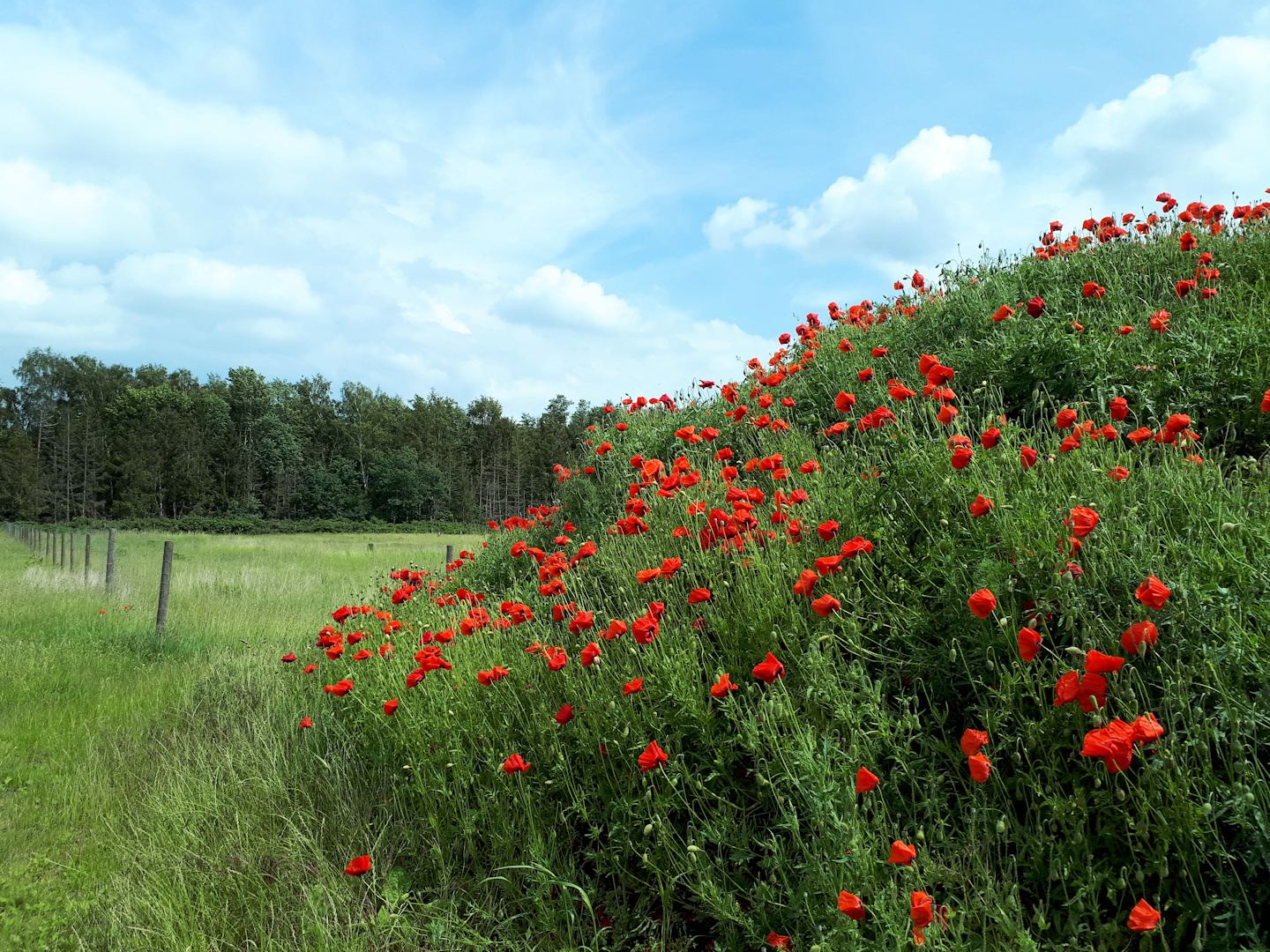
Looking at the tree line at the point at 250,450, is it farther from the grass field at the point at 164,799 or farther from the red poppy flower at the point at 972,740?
the red poppy flower at the point at 972,740

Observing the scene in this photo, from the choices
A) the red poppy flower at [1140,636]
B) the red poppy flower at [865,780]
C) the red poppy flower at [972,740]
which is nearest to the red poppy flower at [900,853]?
the red poppy flower at [865,780]

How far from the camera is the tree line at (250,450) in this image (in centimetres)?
6025

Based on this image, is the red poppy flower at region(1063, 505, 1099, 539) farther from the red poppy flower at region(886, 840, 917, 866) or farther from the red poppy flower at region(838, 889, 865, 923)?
the red poppy flower at region(838, 889, 865, 923)

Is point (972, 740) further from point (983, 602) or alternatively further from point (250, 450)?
point (250, 450)

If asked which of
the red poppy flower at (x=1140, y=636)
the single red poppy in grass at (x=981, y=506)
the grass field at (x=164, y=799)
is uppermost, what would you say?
the single red poppy in grass at (x=981, y=506)

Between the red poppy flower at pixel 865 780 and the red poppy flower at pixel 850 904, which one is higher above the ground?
the red poppy flower at pixel 865 780

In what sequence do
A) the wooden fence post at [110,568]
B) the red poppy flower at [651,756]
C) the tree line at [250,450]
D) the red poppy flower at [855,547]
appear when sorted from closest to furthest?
1. the red poppy flower at [651,756]
2. the red poppy flower at [855,547]
3. the wooden fence post at [110,568]
4. the tree line at [250,450]

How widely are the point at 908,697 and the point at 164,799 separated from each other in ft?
15.2

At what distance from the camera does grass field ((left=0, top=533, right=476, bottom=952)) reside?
3.25m

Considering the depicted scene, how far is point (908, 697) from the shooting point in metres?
2.29

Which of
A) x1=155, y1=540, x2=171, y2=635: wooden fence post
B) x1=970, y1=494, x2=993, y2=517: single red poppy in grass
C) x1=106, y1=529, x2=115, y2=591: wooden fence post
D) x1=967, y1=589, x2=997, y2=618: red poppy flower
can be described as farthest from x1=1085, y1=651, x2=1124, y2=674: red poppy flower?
x1=106, y1=529, x2=115, y2=591: wooden fence post

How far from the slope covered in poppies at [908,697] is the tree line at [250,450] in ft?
180

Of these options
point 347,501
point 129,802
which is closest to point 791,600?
point 129,802

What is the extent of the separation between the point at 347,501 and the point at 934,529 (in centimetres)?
6825
